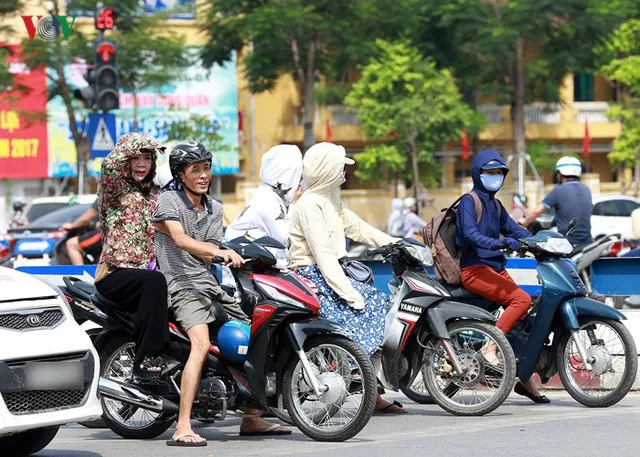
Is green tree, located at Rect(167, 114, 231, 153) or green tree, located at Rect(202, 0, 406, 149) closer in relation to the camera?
green tree, located at Rect(202, 0, 406, 149)

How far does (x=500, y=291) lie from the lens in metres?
9.56

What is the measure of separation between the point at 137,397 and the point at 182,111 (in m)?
47.1

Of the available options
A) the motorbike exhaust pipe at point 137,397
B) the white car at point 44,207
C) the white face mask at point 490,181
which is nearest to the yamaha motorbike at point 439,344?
the white face mask at point 490,181

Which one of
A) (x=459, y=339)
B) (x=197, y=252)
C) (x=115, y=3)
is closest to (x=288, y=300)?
(x=197, y=252)

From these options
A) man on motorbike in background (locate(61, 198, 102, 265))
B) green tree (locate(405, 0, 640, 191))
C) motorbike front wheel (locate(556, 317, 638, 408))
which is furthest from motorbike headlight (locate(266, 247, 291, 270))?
green tree (locate(405, 0, 640, 191))

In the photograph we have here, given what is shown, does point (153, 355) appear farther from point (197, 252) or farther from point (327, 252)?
point (327, 252)

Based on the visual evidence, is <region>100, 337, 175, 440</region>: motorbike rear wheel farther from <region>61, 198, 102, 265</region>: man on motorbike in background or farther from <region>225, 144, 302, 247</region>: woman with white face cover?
<region>61, 198, 102, 265</region>: man on motorbike in background

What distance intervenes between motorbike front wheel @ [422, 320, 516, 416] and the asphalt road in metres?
0.11

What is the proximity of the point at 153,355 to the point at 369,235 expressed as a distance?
1920 millimetres

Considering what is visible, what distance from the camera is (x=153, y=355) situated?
7.99 metres

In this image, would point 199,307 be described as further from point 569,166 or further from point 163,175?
point 569,166

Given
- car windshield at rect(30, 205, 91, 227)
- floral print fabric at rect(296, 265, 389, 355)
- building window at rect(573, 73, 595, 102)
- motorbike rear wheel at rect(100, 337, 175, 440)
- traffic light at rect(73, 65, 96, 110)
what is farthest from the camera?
building window at rect(573, 73, 595, 102)

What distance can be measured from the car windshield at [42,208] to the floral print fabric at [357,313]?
65.8ft

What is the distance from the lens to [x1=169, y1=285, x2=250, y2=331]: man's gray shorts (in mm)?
7934
